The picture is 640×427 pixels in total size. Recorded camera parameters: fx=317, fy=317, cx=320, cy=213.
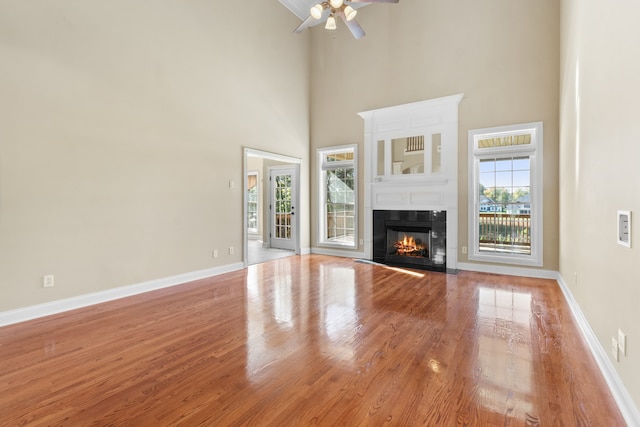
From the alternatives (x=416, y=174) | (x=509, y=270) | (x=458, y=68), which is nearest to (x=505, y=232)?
(x=509, y=270)

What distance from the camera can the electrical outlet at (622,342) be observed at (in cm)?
183

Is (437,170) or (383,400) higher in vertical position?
(437,170)

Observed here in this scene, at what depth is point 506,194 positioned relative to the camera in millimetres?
5262

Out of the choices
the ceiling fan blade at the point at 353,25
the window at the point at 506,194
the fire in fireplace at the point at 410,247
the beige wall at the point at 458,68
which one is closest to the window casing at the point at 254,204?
the beige wall at the point at 458,68

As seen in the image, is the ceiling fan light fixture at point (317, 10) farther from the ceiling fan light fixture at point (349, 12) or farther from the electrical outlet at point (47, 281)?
the electrical outlet at point (47, 281)

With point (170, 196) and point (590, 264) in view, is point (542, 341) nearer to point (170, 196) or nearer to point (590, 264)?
point (590, 264)

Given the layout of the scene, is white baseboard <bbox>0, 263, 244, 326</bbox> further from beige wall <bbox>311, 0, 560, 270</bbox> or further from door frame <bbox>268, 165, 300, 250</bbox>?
beige wall <bbox>311, 0, 560, 270</bbox>

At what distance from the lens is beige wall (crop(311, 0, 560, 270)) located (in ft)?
15.9

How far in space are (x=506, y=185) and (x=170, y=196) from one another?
5.30 metres

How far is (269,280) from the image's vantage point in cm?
481

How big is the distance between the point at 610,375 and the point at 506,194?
12.2 ft

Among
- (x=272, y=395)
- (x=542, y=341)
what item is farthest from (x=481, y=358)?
(x=272, y=395)

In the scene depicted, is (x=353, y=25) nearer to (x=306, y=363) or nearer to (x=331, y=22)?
(x=331, y=22)

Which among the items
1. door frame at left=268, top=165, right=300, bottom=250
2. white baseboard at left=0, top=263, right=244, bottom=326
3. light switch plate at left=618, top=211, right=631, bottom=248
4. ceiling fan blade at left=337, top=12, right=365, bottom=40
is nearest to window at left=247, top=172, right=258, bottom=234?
door frame at left=268, top=165, right=300, bottom=250
